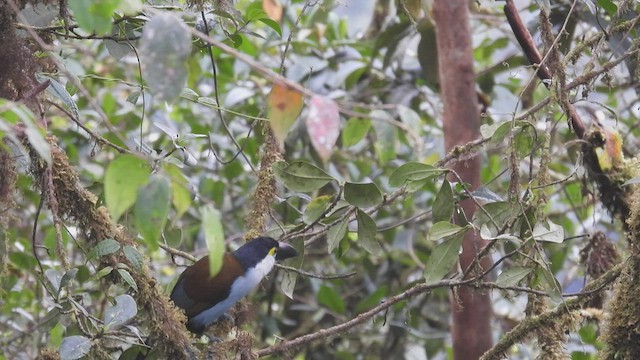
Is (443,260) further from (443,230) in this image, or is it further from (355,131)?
(355,131)

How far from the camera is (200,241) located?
3828mm

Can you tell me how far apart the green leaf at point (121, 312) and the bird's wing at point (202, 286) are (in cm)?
43

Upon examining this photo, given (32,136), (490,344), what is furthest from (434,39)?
(32,136)

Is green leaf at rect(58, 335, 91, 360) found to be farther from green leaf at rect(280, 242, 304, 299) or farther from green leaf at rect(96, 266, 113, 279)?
green leaf at rect(280, 242, 304, 299)

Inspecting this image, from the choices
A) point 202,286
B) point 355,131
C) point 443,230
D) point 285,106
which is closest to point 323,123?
point 285,106

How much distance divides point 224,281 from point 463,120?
40.5 inches

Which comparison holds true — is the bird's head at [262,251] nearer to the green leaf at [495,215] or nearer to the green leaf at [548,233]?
the green leaf at [495,215]

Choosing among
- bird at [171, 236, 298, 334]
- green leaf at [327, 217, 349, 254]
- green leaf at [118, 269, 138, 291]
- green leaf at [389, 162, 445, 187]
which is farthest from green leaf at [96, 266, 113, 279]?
green leaf at [389, 162, 445, 187]

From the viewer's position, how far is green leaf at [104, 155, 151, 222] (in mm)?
997

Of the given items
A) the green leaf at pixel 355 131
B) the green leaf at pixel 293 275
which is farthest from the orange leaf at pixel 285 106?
the green leaf at pixel 355 131

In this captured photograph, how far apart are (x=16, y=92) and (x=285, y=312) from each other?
2.45m

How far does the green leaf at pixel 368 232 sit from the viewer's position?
78.6 inches

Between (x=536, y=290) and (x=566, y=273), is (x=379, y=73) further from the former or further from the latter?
(x=536, y=290)

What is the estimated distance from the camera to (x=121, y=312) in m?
1.76
